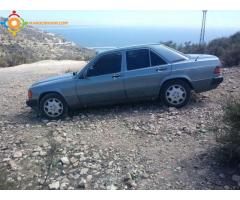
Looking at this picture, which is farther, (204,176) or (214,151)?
(214,151)

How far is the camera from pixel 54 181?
482 centimetres

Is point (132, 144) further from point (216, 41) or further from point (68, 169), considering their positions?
point (216, 41)

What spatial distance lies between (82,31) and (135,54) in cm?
4658

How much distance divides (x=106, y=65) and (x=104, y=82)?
41cm

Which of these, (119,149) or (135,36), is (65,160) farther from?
(135,36)

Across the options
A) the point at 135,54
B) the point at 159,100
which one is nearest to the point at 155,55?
the point at 135,54

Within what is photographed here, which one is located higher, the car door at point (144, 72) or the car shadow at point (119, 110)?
the car door at point (144, 72)

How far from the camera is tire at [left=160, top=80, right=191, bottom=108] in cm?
738

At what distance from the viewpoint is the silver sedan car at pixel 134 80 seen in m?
7.35

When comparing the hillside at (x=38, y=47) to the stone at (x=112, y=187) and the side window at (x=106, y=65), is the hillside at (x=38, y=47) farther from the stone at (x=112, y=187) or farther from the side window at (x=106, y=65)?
the stone at (x=112, y=187)

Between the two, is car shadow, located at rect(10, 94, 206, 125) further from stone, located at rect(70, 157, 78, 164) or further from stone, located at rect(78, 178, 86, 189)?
stone, located at rect(78, 178, 86, 189)

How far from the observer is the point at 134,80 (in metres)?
7.38

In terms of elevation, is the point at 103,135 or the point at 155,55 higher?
the point at 155,55

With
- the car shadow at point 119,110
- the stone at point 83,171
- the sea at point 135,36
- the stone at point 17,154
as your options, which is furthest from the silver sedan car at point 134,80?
the stone at point 83,171
